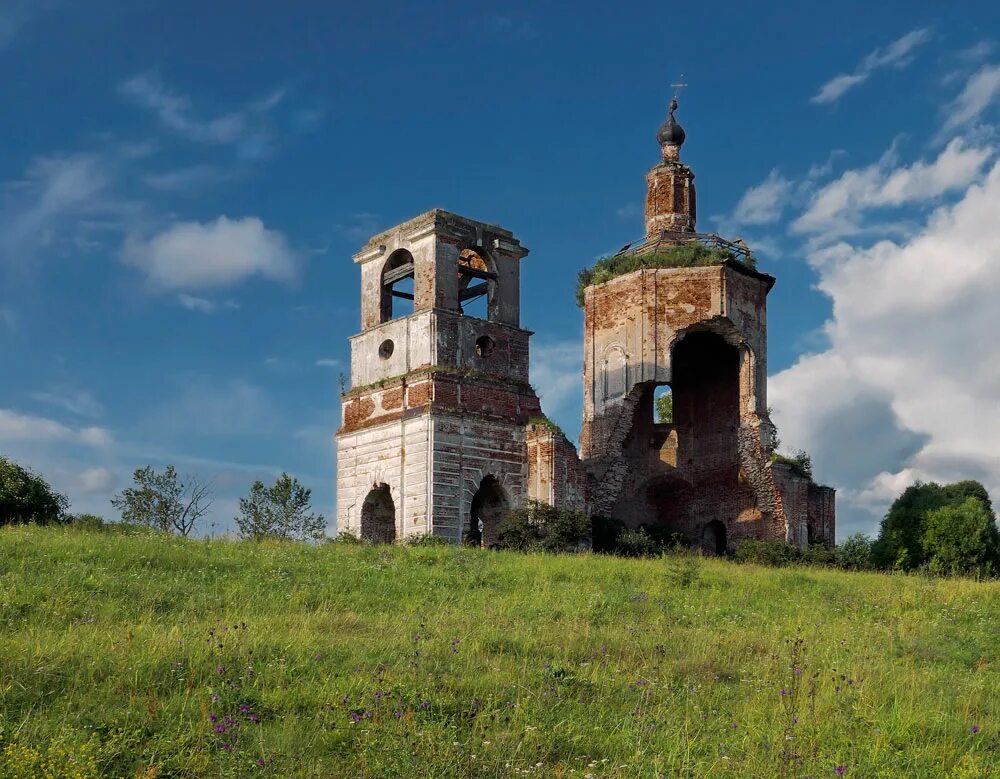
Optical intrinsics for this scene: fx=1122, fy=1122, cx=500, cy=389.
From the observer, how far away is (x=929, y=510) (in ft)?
96.7

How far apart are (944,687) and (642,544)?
15.7 m

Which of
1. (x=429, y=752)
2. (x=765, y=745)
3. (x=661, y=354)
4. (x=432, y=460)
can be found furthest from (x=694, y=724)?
(x=661, y=354)

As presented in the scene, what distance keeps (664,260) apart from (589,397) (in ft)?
13.6

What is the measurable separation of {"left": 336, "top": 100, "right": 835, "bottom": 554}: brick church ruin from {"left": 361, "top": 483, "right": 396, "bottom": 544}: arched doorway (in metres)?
0.04

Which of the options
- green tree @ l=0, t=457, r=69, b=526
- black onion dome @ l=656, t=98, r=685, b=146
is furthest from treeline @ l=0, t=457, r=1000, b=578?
black onion dome @ l=656, t=98, r=685, b=146

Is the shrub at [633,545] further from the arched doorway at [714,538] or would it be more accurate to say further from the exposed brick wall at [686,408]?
the arched doorway at [714,538]

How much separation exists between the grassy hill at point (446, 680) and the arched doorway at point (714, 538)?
1644cm

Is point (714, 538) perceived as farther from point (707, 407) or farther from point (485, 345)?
point (485, 345)

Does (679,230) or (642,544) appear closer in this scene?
(642,544)

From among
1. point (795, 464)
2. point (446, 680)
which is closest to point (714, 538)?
point (795, 464)

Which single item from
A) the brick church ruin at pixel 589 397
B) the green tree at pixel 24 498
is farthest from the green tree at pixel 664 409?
the green tree at pixel 24 498

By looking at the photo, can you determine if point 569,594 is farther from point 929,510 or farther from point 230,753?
point 929,510

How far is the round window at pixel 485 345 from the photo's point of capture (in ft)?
85.1

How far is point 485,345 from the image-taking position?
26094 mm
